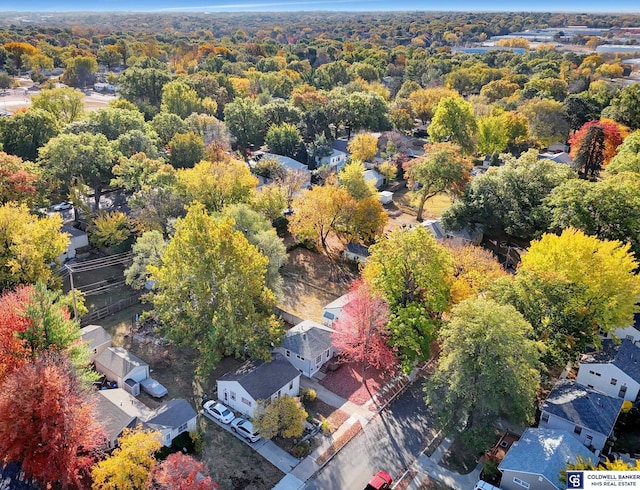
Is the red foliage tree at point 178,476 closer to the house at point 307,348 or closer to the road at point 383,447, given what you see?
the road at point 383,447

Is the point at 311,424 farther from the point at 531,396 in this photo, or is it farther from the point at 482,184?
the point at 482,184

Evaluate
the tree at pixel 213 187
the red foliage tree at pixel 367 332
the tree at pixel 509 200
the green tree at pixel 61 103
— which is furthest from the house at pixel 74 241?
the tree at pixel 509 200

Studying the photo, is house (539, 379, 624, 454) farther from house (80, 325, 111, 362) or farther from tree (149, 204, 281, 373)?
house (80, 325, 111, 362)

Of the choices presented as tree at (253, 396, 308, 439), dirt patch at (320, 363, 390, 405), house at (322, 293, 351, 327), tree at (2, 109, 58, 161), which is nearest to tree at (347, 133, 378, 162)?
house at (322, 293, 351, 327)

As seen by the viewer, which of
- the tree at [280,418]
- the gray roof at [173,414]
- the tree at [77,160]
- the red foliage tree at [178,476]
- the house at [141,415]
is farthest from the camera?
the tree at [77,160]

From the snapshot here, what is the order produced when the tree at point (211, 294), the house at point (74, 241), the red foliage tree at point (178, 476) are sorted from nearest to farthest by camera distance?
the red foliage tree at point (178, 476), the tree at point (211, 294), the house at point (74, 241)

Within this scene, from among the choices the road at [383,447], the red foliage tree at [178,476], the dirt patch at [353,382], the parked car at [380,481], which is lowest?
the dirt patch at [353,382]

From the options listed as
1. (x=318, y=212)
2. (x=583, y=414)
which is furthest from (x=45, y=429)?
(x=318, y=212)

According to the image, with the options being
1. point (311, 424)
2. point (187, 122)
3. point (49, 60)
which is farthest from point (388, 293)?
point (49, 60)
